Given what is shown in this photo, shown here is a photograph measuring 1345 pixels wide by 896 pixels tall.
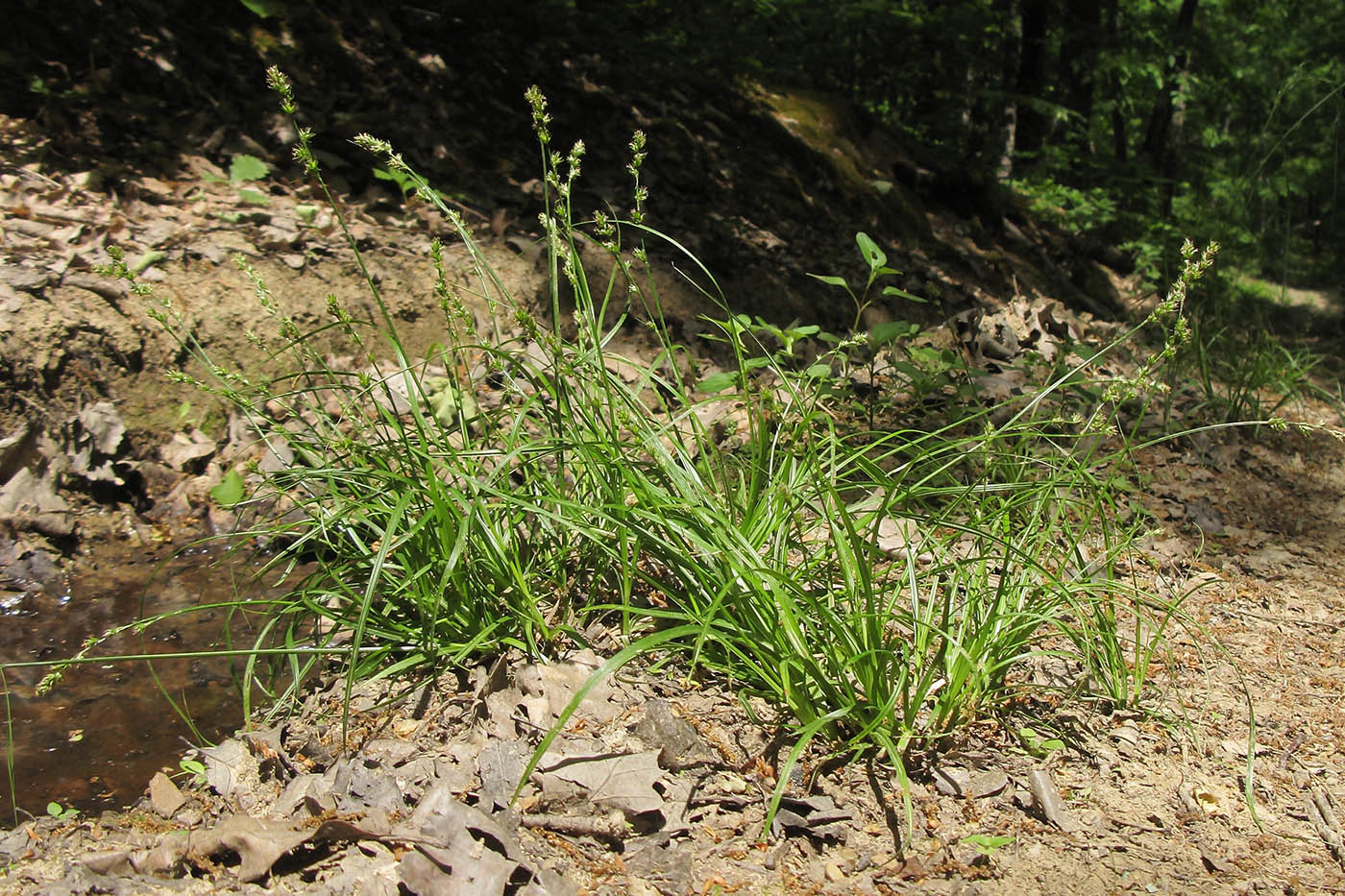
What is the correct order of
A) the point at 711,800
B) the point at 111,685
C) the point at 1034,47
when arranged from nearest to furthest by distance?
the point at 711,800
the point at 111,685
the point at 1034,47

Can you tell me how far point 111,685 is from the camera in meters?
2.58

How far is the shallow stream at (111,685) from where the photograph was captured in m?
2.24

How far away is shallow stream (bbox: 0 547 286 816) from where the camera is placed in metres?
2.24

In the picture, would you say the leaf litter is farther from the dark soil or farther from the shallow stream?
the shallow stream

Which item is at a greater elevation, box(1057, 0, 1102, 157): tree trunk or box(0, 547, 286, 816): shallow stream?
box(1057, 0, 1102, 157): tree trunk

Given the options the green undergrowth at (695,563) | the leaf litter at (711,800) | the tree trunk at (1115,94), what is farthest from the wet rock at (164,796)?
the tree trunk at (1115,94)

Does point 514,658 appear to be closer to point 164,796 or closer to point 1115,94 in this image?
point 164,796

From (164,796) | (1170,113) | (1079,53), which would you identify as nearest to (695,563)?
(164,796)

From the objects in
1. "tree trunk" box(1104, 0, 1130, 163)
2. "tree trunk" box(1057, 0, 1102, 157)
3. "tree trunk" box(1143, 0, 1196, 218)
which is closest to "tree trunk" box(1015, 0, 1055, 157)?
"tree trunk" box(1057, 0, 1102, 157)

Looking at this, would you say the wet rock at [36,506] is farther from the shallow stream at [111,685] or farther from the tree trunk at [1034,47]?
the tree trunk at [1034,47]

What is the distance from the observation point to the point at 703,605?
2160 millimetres

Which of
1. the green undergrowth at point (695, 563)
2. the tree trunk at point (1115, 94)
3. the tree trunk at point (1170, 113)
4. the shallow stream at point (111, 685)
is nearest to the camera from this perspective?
the green undergrowth at point (695, 563)

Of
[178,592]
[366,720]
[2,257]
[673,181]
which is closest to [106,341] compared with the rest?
[2,257]

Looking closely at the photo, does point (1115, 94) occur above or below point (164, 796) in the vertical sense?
above
